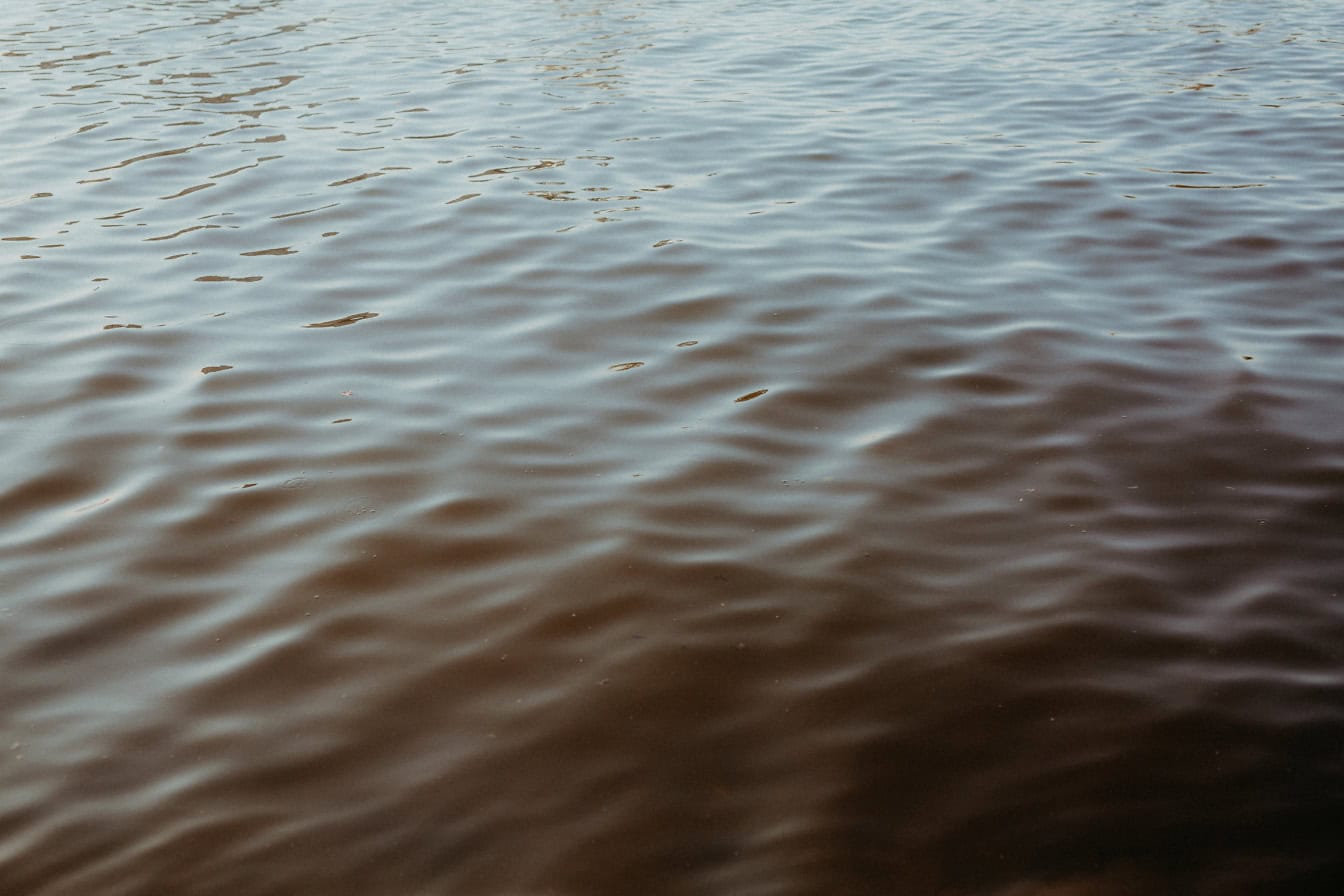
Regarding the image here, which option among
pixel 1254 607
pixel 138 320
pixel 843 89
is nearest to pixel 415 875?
pixel 1254 607

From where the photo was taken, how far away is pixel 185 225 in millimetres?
4887

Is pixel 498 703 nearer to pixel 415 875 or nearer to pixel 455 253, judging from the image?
pixel 415 875

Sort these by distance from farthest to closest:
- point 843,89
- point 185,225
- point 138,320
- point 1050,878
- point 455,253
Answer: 1. point 843,89
2. point 185,225
3. point 455,253
4. point 138,320
5. point 1050,878

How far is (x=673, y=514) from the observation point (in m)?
2.92

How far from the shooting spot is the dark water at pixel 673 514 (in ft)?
6.74

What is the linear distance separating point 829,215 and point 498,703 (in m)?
3.15

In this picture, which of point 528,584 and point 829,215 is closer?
point 528,584

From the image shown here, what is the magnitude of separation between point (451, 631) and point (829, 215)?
298cm

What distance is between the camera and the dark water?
2.05 meters

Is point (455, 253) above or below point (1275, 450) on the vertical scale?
above

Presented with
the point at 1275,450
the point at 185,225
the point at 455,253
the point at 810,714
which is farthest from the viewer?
the point at 185,225

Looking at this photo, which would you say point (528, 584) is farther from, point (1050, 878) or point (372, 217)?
point (372, 217)

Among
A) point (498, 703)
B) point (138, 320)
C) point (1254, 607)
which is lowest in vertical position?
point (1254, 607)

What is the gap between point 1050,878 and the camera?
1.93m
